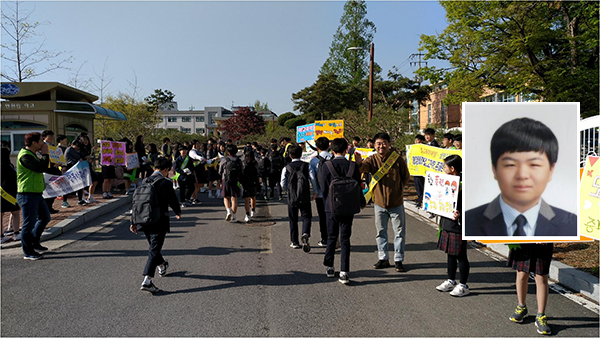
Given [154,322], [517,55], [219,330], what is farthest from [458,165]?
[517,55]

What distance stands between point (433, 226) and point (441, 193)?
4.58 meters

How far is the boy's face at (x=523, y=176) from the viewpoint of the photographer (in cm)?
370

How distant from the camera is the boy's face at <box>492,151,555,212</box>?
3.70 m

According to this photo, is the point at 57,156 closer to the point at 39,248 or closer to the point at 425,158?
the point at 39,248

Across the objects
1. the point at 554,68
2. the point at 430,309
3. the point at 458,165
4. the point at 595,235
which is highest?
the point at 554,68

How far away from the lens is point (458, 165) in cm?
478

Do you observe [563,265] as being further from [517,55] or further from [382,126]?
[517,55]

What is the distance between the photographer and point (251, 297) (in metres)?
4.89

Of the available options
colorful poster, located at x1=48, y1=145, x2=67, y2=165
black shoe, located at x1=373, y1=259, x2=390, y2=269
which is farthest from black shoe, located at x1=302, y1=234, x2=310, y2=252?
colorful poster, located at x1=48, y1=145, x2=67, y2=165

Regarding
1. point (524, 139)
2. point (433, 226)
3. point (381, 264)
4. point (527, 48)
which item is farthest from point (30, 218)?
point (527, 48)

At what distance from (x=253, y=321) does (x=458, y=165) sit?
9.59 feet

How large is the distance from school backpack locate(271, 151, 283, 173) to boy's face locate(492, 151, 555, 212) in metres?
9.56

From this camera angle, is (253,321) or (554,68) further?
(554,68)

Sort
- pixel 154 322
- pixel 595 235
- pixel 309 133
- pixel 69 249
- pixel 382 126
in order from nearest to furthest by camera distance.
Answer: pixel 595 235 → pixel 154 322 → pixel 69 249 → pixel 309 133 → pixel 382 126
